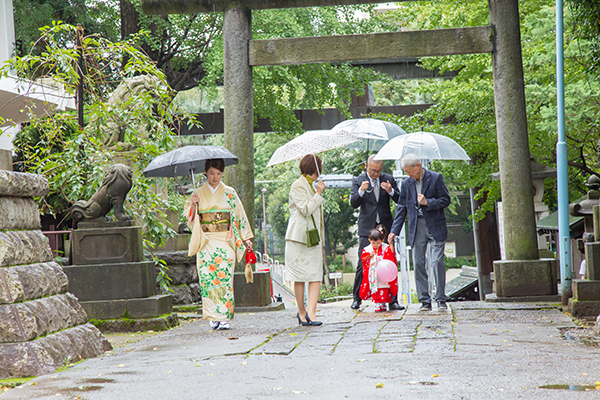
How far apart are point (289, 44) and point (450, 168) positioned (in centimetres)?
672

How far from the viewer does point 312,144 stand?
22.3ft

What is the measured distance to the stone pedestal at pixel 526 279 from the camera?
24.9 feet

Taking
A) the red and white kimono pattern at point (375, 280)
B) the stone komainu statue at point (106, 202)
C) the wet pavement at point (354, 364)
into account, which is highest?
the stone komainu statue at point (106, 202)

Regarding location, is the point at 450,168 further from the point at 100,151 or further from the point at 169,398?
the point at 169,398

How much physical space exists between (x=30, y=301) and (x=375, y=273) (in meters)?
4.00

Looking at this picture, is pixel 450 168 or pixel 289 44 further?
pixel 450 168

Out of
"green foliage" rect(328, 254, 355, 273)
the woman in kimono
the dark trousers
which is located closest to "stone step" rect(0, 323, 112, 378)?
the woman in kimono

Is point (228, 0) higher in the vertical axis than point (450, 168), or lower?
higher

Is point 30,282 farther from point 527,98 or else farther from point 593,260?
point 527,98

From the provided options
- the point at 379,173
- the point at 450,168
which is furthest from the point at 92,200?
the point at 450,168

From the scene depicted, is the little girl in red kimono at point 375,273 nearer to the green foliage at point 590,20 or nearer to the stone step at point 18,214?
the green foliage at point 590,20

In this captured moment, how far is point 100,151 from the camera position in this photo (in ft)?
28.2

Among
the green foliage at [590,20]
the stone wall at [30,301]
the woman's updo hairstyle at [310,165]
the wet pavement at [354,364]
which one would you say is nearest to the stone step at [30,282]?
the stone wall at [30,301]

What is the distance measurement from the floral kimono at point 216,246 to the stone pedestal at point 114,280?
2.63 feet
